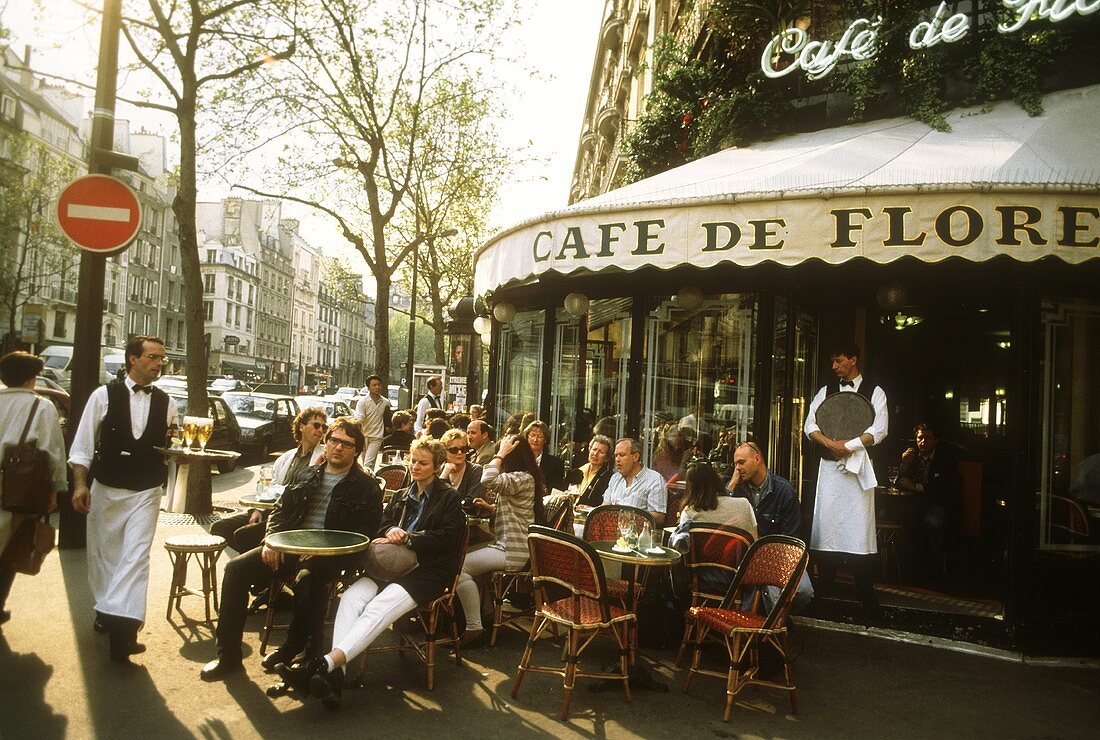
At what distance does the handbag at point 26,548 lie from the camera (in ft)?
14.5

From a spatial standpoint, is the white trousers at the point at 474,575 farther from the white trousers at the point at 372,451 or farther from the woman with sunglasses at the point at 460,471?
the white trousers at the point at 372,451

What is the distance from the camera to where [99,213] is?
19.3 feet

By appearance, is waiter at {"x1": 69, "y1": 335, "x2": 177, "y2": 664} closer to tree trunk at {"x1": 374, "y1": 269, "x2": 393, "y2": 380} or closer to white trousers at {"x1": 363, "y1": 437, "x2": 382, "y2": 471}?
white trousers at {"x1": 363, "y1": 437, "x2": 382, "y2": 471}

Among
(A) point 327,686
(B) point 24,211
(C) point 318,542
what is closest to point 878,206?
(C) point 318,542

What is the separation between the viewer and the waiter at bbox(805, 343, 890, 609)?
5941mm

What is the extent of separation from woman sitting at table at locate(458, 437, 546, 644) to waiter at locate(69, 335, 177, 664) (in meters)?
2.09

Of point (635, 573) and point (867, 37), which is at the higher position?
point (867, 37)

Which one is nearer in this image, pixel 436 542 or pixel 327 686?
pixel 327 686

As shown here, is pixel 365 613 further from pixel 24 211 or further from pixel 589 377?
pixel 24 211

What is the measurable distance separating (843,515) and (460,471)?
9.98 ft

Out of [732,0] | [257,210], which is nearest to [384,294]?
[732,0]

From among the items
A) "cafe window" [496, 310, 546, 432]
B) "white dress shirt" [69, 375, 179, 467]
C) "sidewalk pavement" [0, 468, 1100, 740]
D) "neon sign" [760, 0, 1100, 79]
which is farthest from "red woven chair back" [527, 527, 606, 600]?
"neon sign" [760, 0, 1100, 79]

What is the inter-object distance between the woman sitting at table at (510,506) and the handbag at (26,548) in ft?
8.53

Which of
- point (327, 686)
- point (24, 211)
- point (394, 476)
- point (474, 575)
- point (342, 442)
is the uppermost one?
point (24, 211)
